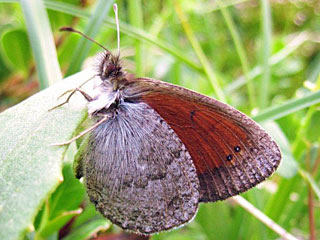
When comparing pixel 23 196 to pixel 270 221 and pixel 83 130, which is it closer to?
pixel 83 130

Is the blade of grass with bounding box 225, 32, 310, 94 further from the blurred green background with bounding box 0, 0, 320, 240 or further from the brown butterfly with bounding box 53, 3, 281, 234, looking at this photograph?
the brown butterfly with bounding box 53, 3, 281, 234

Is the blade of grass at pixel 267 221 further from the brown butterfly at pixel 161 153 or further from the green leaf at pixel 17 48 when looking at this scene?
the green leaf at pixel 17 48

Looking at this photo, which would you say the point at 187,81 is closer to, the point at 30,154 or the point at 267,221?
the point at 267,221

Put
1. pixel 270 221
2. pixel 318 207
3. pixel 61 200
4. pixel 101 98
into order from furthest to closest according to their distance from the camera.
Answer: pixel 318 207 < pixel 270 221 < pixel 101 98 < pixel 61 200

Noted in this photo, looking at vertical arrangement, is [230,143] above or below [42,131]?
below

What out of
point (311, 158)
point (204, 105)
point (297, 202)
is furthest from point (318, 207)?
point (204, 105)

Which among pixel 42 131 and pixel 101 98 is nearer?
pixel 42 131

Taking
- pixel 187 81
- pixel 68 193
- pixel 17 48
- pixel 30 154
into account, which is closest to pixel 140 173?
pixel 68 193
